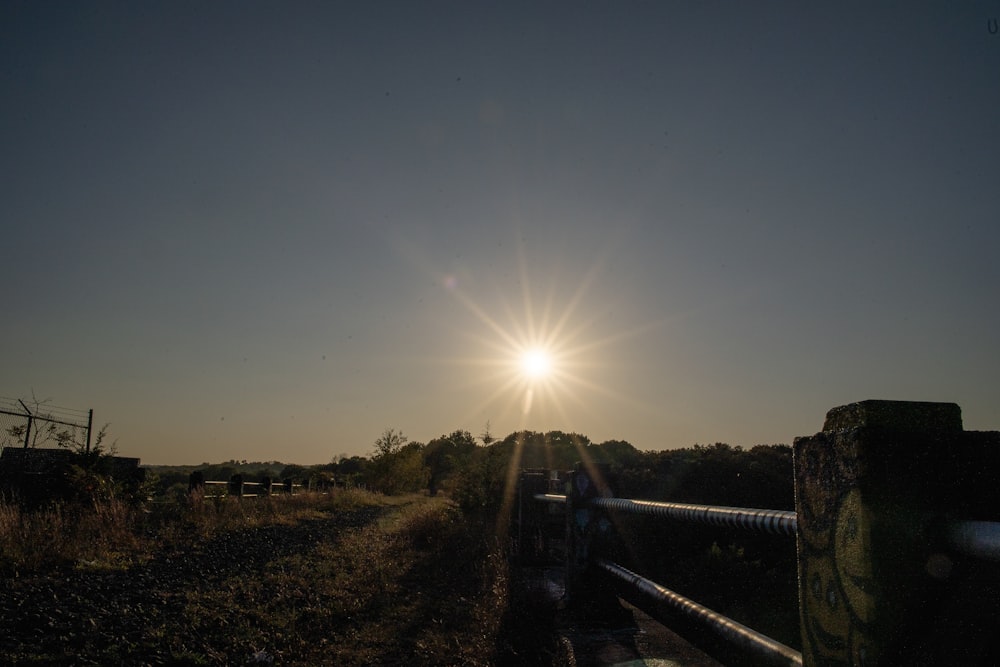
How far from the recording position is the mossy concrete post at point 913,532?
42.9 inches

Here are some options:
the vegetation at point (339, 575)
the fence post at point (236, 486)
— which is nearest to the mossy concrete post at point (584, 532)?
the vegetation at point (339, 575)

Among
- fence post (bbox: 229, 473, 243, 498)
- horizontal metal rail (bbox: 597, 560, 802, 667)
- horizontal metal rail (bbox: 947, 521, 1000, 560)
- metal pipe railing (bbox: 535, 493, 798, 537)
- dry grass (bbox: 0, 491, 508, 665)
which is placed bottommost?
dry grass (bbox: 0, 491, 508, 665)

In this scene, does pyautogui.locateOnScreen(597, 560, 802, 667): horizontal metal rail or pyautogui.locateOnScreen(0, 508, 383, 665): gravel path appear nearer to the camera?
pyautogui.locateOnScreen(597, 560, 802, 667): horizontal metal rail

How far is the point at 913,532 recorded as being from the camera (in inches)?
43.6

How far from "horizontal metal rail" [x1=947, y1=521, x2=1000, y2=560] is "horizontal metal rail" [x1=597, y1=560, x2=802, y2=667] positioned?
56 cm

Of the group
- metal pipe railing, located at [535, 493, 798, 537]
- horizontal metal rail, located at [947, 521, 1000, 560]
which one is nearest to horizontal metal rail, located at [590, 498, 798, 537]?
metal pipe railing, located at [535, 493, 798, 537]

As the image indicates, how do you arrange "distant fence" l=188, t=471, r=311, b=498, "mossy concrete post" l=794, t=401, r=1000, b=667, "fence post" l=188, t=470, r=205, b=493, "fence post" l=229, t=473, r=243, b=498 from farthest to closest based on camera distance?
"fence post" l=229, t=473, r=243, b=498 < "distant fence" l=188, t=471, r=311, b=498 < "fence post" l=188, t=470, r=205, b=493 < "mossy concrete post" l=794, t=401, r=1000, b=667

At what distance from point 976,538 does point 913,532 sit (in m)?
0.11


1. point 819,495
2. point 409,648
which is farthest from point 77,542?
point 819,495

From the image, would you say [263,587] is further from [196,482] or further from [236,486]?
[236,486]

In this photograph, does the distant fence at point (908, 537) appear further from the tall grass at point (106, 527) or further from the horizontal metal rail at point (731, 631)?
the tall grass at point (106, 527)

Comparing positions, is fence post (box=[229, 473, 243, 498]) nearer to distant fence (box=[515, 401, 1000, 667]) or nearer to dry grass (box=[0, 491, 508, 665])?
dry grass (box=[0, 491, 508, 665])

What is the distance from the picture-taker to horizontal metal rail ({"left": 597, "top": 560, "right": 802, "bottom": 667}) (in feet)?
5.10

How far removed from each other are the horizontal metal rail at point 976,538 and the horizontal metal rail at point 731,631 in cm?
56
